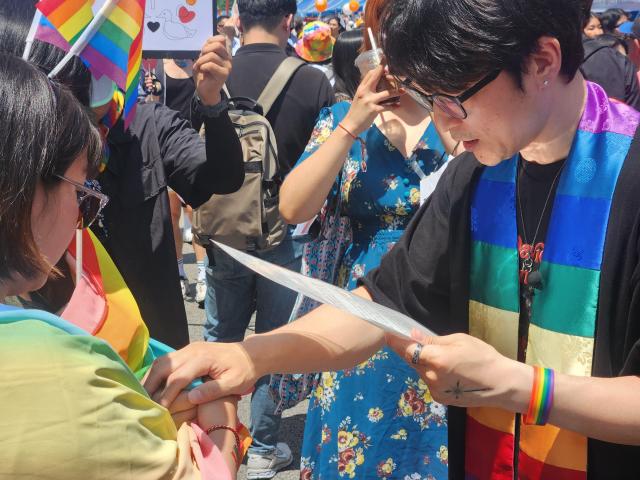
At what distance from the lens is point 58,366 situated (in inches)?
37.8

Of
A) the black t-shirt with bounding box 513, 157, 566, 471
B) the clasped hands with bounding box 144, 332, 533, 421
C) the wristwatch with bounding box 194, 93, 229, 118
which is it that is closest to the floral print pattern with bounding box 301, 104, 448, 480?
the wristwatch with bounding box 194, 93, 229, 118

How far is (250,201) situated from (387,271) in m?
1.66

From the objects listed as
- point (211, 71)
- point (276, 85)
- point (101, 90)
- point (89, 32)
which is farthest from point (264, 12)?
point (89, 32)

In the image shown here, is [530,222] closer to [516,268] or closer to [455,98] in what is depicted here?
[516,268]

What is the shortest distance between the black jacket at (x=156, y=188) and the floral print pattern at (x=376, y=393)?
388 mm

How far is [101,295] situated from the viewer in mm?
1620

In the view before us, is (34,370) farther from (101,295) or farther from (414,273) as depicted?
(414,273)

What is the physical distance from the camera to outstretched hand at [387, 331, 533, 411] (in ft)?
4.26

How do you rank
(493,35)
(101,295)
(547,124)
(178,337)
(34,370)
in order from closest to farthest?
1. (34,370)
2. (493,35)
3. (547,124)
4. (101,295)
5. (178,337)

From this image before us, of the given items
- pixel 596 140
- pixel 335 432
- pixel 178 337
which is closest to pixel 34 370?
pixel 596 140

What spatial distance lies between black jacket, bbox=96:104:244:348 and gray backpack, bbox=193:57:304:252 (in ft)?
2.58

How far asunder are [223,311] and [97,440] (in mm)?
2668

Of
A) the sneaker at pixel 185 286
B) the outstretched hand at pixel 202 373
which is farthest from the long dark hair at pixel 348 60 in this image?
the sneaker at pixel 185 286

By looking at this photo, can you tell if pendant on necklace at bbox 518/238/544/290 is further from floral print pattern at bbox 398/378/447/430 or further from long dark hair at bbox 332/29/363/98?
long dark hair at bbox 332/29/363/98
